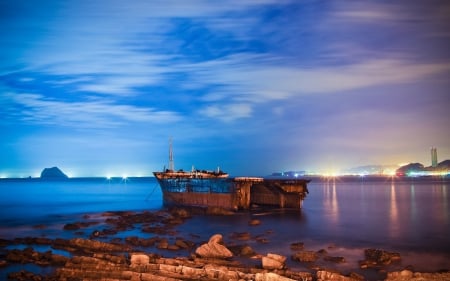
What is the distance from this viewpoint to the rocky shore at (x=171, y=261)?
1697 cm

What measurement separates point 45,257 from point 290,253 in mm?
15198

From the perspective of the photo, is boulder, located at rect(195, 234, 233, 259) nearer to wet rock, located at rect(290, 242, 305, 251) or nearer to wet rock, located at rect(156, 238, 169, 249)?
wet rock, located at rect(156, 238, 169, 249)

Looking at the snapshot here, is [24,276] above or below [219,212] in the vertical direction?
above

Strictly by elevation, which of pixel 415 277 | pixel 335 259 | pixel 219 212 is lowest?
pixel 335 259

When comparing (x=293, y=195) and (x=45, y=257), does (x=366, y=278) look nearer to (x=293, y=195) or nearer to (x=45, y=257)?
(x=45, y=257)

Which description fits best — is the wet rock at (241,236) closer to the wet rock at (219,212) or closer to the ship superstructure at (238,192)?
the wet rock at (219,212)

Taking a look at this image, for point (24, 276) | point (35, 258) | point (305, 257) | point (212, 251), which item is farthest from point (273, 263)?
point (35, 258)

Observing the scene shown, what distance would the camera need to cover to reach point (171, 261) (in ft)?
63.7

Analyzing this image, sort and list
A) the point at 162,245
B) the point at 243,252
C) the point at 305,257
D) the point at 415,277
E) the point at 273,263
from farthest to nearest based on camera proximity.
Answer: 1. the point at 162,245
2. the point at 243,252
3. the point at 305,257
4. the point at 273,263
5. the point at 415,277

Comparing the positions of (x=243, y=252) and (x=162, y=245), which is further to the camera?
(x=162, y=245)

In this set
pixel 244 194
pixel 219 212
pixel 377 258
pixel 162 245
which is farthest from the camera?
pixel 244 194

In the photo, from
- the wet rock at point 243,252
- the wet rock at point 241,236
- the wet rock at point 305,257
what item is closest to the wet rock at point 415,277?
the wet rock at point 305,257

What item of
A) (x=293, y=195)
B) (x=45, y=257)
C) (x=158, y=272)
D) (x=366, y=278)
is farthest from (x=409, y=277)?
(x=293, y=195)

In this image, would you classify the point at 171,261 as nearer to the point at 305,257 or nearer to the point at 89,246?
the point at 305,257
